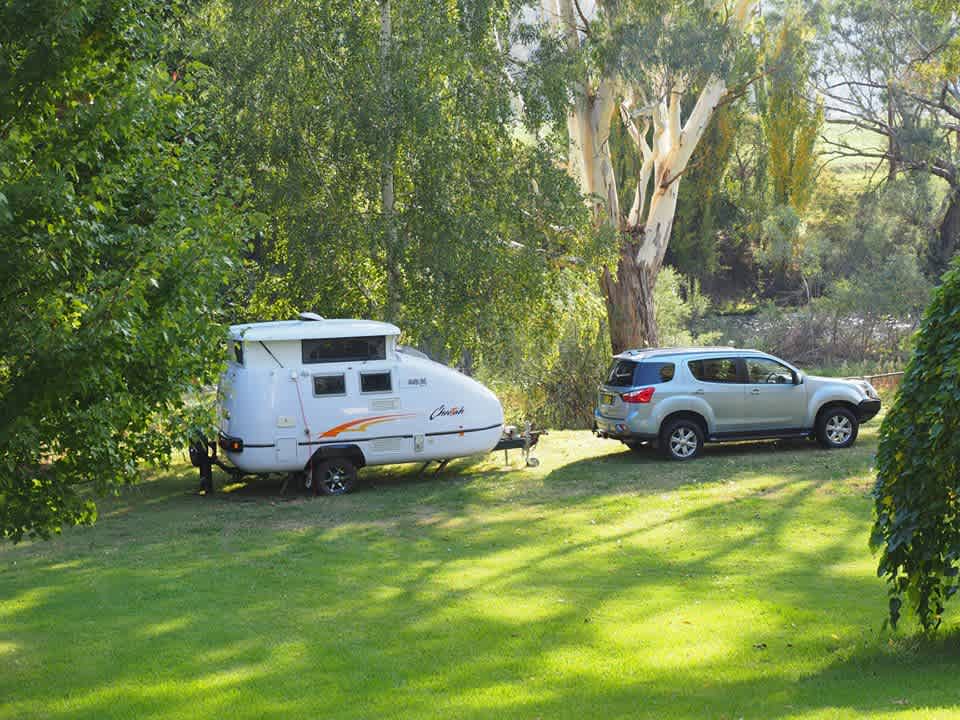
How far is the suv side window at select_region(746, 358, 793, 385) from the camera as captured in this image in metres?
19.0

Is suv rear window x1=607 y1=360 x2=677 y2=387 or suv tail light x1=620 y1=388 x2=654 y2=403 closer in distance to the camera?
suv tail light x1=620 y1=388 x2=654 y2=403

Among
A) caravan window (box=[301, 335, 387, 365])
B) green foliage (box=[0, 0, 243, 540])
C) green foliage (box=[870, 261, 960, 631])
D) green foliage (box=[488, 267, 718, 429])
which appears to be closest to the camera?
green foliage (box=[0, 0, 243, 540])

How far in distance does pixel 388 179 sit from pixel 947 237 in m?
29.8

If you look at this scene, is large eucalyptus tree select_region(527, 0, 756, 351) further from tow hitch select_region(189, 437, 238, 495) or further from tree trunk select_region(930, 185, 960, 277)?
tree trunk select_region(930, 185, 960, 277)

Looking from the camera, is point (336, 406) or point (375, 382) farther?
point (375, 382)

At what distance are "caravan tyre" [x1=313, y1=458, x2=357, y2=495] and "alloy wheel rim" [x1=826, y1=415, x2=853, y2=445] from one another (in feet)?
26.8

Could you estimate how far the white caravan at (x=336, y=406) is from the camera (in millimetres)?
16375

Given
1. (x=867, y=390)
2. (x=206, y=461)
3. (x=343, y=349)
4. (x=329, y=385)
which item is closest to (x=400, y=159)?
(x=343, y=349)

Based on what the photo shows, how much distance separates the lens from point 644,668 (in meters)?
8.27

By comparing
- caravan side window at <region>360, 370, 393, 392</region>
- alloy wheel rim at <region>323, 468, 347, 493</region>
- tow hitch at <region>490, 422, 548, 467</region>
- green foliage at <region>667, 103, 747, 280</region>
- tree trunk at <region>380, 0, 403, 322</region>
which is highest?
green foliage at <region>667, 103, 747, 280</region>

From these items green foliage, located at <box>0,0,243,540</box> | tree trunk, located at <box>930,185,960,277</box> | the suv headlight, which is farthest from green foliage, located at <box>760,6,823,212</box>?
green foliage, located at <box>0,0,243,540</box>

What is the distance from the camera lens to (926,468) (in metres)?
8.05

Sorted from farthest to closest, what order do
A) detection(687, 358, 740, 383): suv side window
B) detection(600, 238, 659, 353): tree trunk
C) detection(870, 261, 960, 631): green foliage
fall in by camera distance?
detection(600, 238, 659, 353): tree trunk < detection(687, 358, 740, 383): suv side window < detection(870, 261, 960, 631): green foliage

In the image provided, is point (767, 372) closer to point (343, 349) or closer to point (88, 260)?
point (343, 349)
